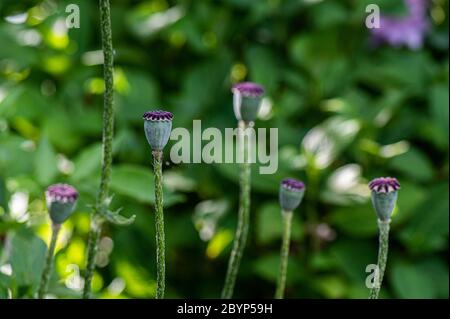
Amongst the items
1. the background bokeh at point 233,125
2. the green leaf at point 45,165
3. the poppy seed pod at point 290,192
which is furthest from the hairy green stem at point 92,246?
the green leaf at point 45,165

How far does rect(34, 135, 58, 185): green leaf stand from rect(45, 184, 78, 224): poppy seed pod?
0.56 m

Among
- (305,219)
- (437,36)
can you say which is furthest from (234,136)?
(437,36)

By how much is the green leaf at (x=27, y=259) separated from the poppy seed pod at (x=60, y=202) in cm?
20

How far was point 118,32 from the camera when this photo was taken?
6.24 ft

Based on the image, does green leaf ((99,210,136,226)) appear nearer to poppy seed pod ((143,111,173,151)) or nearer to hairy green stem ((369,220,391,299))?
poppy seed pod ((143,111,173,151))

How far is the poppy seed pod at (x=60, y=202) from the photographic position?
788 mm

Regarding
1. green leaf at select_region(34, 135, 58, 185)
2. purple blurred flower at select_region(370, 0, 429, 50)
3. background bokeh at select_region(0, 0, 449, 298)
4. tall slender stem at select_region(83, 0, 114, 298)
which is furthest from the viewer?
purple blurred flower at select_region(370, 0, 429, 50)

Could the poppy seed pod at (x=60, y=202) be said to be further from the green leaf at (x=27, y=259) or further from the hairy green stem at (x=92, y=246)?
the green leaf at (x=27, y=259)

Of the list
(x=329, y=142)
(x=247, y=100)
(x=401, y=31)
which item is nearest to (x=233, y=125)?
(x=329, y=142)

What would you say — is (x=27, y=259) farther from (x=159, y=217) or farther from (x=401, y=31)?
(x=401, y=31)

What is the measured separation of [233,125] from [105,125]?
3.16 ft

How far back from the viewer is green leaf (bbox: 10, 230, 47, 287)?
97cm

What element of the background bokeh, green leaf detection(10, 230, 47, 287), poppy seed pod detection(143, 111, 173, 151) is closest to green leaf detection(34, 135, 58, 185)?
the background bokeh

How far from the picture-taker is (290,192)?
3.09 feet
